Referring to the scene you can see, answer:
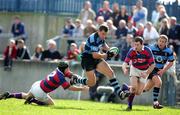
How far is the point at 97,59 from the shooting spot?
20156mm

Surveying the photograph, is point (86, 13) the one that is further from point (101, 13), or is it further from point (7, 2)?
point (7, 2)

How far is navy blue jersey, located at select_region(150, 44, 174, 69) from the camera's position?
2053 centimetres

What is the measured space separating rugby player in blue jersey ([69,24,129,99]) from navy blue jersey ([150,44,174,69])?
4.50ft

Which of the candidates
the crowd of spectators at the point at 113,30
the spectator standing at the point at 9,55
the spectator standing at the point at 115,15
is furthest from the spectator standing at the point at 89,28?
the spectator standing at the point at 9,55

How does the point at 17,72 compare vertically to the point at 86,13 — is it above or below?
below

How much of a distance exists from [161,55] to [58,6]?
10524mm

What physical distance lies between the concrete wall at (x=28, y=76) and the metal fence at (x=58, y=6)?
3.81 meters

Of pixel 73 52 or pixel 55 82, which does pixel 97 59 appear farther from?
pixel 73 52

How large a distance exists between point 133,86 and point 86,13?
359 inches

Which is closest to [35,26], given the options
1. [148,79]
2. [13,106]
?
[148,79]

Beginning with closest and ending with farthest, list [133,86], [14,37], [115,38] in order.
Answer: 1. [133,86]
2. [115,38]
3. [14,37]

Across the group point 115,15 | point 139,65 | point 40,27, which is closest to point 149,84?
point 139,65

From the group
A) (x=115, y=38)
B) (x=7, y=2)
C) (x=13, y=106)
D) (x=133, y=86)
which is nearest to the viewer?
(x=13, y=106)

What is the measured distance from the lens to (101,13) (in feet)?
92.3
